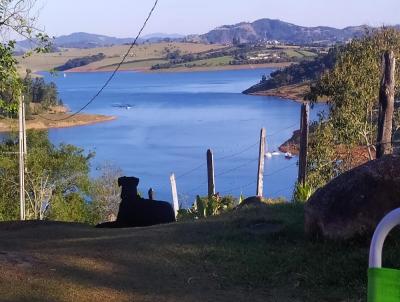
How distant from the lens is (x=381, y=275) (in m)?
2.17

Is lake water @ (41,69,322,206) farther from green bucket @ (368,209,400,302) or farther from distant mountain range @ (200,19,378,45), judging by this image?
distant mountain range @ (200,19,378,45)

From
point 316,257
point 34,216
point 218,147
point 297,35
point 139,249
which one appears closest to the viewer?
point 316,257

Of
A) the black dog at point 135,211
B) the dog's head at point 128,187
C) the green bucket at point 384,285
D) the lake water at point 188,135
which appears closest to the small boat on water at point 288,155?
the lake water at point 188,135

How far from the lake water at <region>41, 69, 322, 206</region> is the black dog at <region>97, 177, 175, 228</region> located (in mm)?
3543

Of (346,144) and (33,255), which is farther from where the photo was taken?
(346,144)

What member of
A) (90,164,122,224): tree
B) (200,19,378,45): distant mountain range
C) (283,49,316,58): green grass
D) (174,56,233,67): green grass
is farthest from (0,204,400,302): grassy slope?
(200,19,378,45): distant mountain range

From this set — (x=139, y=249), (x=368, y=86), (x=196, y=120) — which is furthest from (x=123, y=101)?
(x=139, y=249)

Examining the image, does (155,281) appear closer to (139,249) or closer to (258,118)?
(139,249)

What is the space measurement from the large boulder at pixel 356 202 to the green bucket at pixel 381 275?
4.08 metres

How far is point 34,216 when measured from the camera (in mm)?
23594

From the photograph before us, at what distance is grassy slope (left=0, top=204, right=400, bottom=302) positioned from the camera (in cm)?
509

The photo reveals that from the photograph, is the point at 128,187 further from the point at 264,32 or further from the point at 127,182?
the point at 264,32

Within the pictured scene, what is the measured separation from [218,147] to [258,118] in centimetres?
1364

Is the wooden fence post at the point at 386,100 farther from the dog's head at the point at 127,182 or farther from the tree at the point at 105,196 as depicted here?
the tree at the point at 105,196
